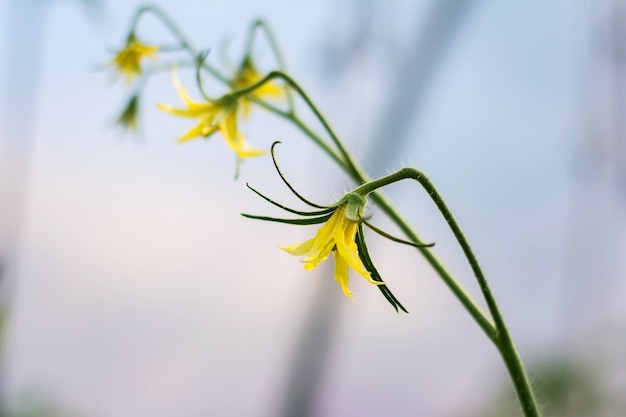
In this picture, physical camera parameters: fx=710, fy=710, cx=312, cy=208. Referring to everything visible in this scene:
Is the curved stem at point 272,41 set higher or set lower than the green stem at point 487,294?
higher

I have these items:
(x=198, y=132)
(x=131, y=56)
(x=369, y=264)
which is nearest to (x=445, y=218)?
(x=369, y=264)

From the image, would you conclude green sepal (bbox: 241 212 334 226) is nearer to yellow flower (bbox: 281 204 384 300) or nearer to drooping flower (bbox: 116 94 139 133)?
yellow flower (bbox: 281 204 384 300)

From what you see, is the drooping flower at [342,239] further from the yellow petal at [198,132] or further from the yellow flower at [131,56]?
the yellow flower at [131,56]

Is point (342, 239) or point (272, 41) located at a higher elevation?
point (272, 41)

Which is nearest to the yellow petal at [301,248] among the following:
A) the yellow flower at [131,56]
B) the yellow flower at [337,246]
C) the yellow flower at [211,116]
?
the yellow flower at [337,246]

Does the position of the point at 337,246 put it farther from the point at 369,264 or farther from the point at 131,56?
the point at 131,56

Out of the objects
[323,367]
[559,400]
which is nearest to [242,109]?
[323,367]
